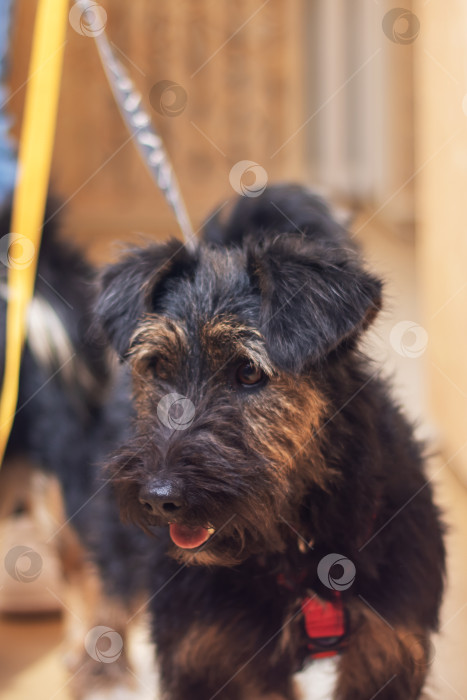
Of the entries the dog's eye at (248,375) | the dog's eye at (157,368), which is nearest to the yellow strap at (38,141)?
the dog's eye at (157,368)

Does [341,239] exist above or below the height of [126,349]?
above

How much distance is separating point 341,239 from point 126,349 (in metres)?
0.63

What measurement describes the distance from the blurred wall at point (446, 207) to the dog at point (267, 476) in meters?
1.14

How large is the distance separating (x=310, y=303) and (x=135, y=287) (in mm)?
391

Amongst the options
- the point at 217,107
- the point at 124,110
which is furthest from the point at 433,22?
the point at 217,107

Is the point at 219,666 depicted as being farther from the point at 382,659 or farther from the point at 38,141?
the point at 38,141

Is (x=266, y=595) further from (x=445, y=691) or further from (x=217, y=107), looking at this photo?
(x=217, y=107)

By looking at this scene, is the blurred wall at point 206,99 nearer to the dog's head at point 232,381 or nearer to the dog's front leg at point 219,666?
the dog's head at point 232,381

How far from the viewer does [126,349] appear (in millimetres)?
1700

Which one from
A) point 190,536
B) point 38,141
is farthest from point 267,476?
point 38,141

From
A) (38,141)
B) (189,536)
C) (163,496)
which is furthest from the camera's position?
(38,141)

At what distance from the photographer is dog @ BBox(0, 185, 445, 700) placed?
1.49 meters

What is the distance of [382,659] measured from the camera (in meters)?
1.62

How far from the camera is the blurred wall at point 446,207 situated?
Answer: 2723 mm
